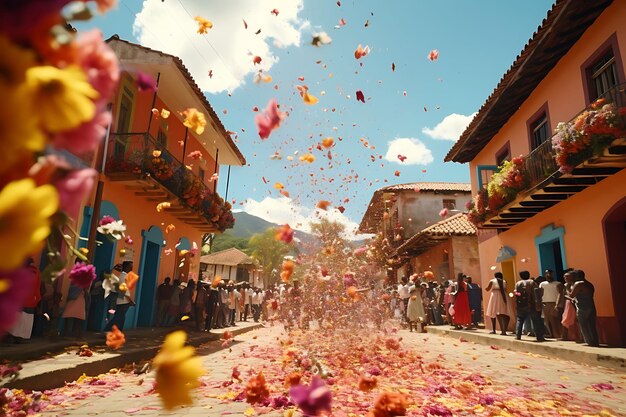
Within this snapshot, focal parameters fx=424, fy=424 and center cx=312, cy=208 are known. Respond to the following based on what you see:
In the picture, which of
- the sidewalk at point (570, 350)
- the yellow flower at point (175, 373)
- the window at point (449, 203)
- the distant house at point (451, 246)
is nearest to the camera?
the yellow flower at point (175, 373)

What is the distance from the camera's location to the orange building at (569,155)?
29.6 ft

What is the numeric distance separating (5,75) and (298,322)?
14173 millimetres

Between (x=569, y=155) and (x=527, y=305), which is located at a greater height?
(x=569, y=155)

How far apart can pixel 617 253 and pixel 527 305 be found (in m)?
2.43

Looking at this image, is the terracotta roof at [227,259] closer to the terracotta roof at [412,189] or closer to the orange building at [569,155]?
the terracotta roof at [412,189]

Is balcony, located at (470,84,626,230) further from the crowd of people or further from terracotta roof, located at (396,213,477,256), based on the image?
terracotta roof, located at (396,213,477,256)

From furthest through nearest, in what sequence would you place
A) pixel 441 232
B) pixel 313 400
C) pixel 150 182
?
pixel 441 232
pixel 150 182
pixel 313 400

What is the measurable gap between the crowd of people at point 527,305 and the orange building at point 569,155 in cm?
77

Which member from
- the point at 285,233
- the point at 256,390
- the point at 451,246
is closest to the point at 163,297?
the point at 285,233

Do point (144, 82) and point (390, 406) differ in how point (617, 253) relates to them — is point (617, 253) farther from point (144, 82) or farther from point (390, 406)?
point (144, 82)

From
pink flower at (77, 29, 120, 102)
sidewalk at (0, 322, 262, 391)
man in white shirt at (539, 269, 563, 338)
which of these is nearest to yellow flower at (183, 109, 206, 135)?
pink flower at (77, 29, 120, 102)

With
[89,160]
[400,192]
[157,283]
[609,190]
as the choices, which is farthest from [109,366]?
[400,192]

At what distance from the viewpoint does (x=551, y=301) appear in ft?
36.2

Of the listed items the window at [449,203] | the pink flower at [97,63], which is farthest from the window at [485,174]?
the window at [449,203]
